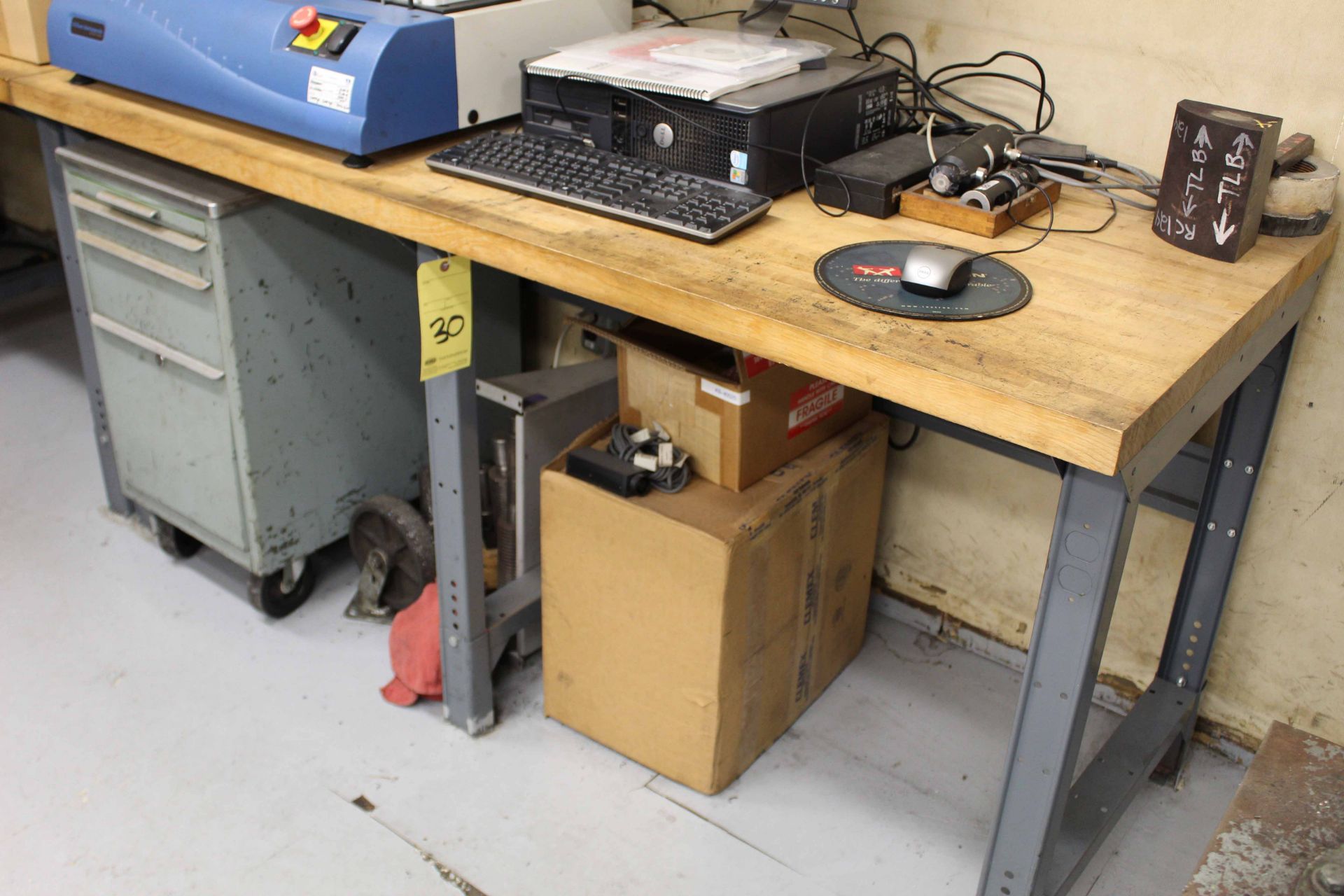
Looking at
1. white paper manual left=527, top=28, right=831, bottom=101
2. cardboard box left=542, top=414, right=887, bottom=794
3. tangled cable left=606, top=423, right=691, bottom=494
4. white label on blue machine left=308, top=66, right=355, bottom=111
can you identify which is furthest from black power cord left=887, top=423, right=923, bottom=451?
white label on blue machine left=308, top=66, right=355, bottom=111

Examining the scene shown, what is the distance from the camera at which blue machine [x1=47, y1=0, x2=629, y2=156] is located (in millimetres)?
1587

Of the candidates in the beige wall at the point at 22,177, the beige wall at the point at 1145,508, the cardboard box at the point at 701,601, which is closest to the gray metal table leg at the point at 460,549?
the cardboard box at the point at 701,601

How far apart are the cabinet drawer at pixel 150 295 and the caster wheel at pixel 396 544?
0.42 meters

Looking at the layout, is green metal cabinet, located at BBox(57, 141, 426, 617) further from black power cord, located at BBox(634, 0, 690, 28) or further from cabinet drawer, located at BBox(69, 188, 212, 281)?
black power cord, located at BBox(634, 0, 690, 28)

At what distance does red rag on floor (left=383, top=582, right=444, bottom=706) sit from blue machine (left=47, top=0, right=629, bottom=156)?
2.72 feet

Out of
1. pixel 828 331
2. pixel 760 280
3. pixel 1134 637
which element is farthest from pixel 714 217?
pixel 1134 637

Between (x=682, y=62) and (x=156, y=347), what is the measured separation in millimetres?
1098

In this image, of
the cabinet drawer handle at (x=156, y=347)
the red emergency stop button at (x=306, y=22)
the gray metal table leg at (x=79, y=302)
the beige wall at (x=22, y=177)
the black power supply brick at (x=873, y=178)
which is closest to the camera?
the black power supply brick at (x=873, y=178)

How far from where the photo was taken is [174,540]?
7.78 ft

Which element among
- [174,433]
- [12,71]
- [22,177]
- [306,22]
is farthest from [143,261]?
[22,177]

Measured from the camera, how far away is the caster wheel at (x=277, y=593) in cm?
220

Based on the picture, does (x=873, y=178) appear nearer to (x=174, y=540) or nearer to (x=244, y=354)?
(x=244, y=354)

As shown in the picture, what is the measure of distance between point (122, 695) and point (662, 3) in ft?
5.17

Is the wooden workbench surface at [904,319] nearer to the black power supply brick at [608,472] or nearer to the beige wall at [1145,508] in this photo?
the beige wall at [1145,508]
